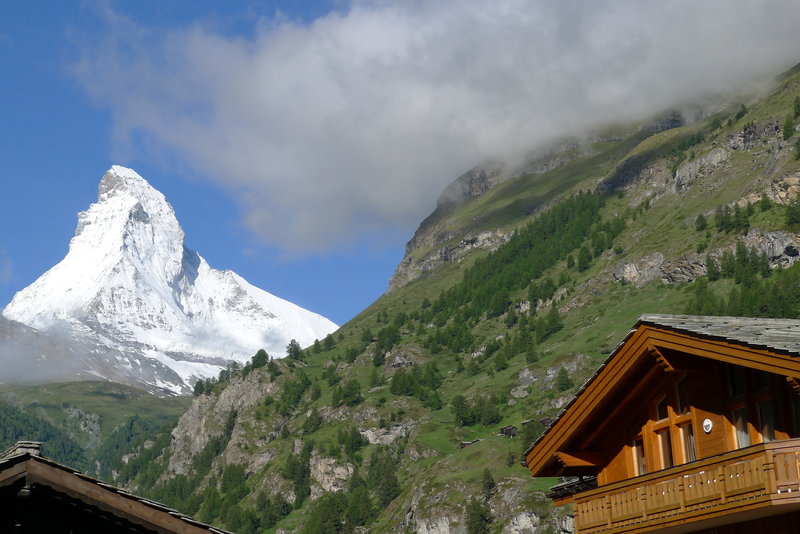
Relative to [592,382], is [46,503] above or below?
below

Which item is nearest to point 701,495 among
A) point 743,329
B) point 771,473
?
point 771,473

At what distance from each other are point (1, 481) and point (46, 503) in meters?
1.17

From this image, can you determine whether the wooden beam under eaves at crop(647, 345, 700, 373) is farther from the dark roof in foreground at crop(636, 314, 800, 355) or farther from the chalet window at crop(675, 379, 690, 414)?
the chalet window at crop(675, 379, 690, 414)

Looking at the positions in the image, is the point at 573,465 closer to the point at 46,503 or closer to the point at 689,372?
the point at 689,372

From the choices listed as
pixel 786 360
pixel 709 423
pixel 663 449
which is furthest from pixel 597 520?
pixel 786 360

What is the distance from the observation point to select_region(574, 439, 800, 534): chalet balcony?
22.0 meters

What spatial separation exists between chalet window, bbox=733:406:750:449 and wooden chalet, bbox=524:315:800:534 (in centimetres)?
3

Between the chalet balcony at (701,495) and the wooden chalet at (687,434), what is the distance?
3cm

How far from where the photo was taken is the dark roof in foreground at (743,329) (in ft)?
76.7

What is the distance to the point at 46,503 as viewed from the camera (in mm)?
22047

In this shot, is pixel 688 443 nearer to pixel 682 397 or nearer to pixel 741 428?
pixel 682 397

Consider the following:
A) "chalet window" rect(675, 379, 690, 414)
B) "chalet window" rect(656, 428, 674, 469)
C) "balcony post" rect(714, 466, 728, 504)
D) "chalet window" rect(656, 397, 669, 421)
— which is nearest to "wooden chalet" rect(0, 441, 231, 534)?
"balcony post" rect(714, 466, 728, 504)

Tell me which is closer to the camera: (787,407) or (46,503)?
(46,503)

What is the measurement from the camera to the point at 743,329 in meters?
25.6
